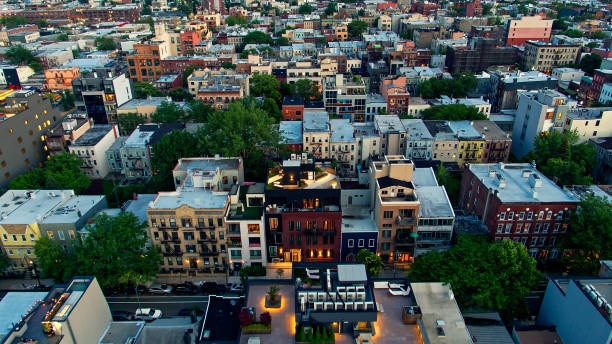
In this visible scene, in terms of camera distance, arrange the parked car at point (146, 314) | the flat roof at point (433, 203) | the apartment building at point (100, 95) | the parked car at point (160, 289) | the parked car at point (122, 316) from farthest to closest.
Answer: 1. the apartment building at point (100, 95)
2. the flat roof at point (433, 203)
3. the parked car at point (160, 289)
4. the parked car at point (146, 314)
5. the parked car at point (122, 316)

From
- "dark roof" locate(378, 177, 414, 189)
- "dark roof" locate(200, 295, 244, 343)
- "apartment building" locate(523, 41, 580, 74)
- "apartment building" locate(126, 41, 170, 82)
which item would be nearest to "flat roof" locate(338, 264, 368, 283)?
"dark roof" locate(200, 295, 244, 343)

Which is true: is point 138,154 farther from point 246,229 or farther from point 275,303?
point 275,303

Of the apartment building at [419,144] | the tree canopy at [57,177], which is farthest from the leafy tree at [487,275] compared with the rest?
the tree canopy at [57,177]

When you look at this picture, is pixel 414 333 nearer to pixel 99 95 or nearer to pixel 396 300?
pixel 396 300

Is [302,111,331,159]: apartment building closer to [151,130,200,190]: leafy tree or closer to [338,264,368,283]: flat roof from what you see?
[151,130,200,190]: leafy tree

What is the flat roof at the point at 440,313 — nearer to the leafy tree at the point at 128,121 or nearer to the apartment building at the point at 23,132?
the apartment building at the point at 23,132
